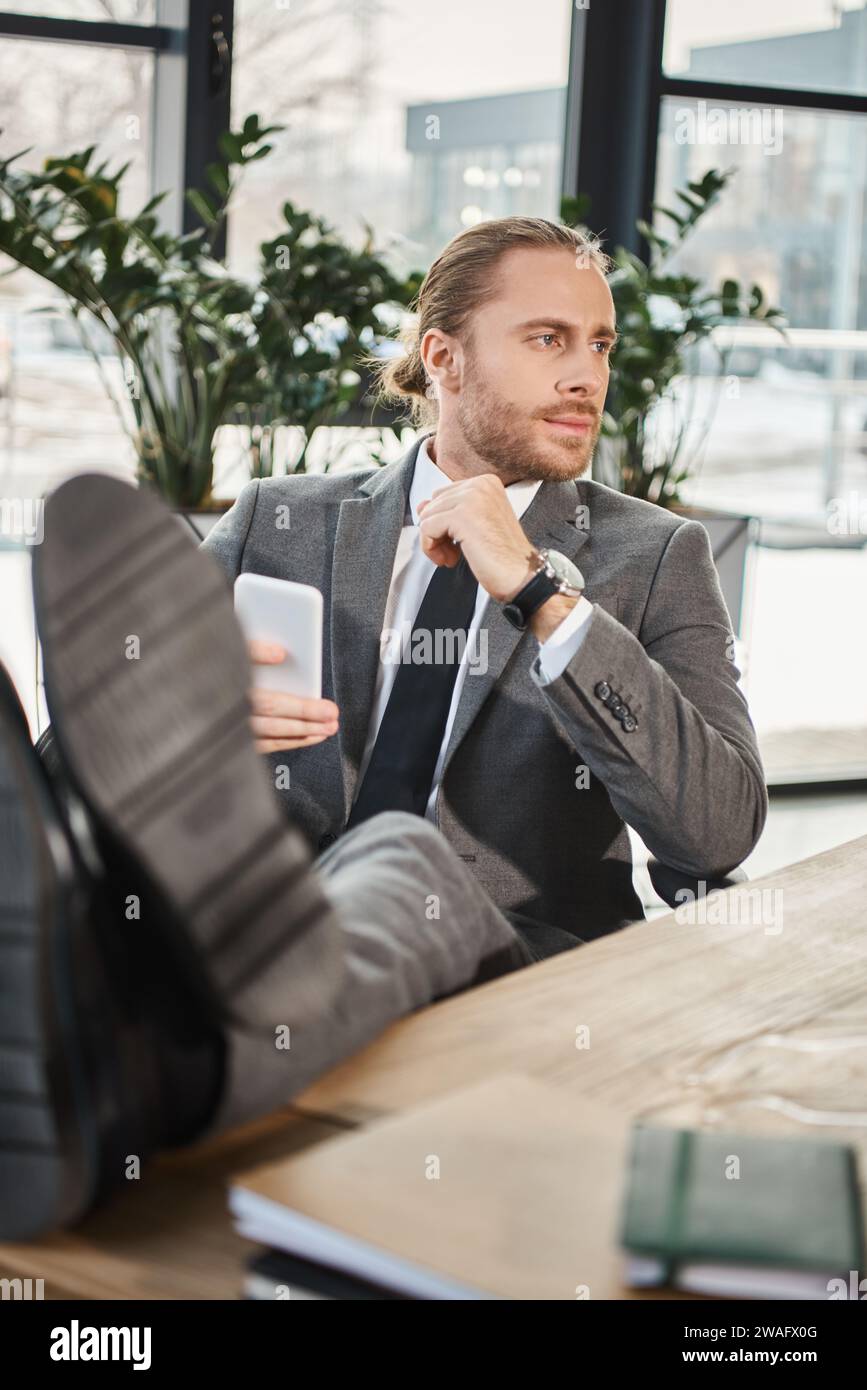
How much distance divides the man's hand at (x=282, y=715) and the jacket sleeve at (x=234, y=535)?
54cm

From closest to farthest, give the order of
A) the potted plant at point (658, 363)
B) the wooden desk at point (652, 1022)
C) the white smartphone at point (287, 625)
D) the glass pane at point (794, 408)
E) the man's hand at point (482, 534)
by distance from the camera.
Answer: the wooden desk at point (652, 1022) < the white smartphone at point (287, 625) < the man's hand at point (482, 534) < the potted plant at point (658, 363) < the glass pane at point (794, 408)

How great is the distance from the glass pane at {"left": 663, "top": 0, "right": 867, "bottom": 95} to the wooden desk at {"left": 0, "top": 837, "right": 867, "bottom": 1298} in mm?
3880

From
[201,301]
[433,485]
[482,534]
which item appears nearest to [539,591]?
[482,534]

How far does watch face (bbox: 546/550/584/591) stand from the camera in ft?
6.10

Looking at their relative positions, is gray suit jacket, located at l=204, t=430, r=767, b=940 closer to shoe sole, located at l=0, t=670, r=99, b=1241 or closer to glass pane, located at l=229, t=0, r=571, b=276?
shoe sole, located at l=0, t=670, r=99, b=1241

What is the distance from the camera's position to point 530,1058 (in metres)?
1.12

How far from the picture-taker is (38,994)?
791 mm

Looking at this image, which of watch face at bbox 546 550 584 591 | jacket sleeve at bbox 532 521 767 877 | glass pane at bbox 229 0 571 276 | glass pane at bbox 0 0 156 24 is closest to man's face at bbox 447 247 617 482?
watch face at bbox 546 550 584 591

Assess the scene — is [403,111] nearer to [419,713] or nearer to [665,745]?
[419,713]

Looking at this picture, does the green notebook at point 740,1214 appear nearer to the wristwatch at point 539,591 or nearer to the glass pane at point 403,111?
the wristwatch at point 539,591

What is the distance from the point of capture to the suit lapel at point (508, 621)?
1.98 metres

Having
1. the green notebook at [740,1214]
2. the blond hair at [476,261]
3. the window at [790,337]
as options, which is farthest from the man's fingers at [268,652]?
the window at [790,337]

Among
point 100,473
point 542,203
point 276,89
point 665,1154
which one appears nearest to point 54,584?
point 100,473

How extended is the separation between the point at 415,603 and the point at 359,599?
9cm
